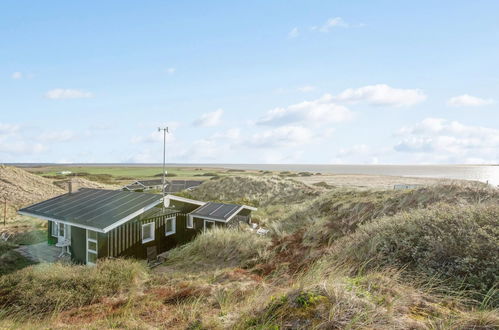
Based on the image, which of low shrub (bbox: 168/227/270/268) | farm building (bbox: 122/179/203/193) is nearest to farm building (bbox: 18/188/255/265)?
low shrub (bbox: 168/227/270/268)

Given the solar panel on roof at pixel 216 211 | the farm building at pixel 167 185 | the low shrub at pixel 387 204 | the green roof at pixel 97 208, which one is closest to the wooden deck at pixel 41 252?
the green roof at pixel 97 208

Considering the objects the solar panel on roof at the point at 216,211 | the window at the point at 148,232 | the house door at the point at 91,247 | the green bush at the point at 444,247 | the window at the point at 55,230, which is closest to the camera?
the green bush at the point at 444,247

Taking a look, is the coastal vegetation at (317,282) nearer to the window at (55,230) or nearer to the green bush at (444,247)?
the green bush at (444,247)

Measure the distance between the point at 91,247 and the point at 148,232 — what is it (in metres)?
2.93

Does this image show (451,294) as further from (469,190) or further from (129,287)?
(469,190)

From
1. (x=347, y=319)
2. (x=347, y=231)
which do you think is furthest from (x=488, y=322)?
(x=347, y=231)

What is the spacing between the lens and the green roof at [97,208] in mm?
13812

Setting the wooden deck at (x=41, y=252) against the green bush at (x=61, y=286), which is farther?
the wooden deck at (x=41, y=252)

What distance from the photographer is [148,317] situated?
5.90 meters

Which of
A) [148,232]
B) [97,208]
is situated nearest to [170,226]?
[148,232]

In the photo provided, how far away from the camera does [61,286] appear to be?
990 cm

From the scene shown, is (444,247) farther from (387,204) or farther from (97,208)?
(97,208)

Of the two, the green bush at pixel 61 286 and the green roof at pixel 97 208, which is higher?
the green roof at pixel 97 208

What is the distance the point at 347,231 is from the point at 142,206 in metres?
10.5
